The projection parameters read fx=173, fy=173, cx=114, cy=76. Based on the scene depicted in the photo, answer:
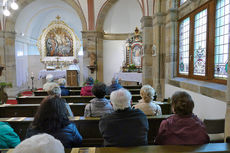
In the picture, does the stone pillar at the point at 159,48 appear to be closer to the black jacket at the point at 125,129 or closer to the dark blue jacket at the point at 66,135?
the black jacket at the point at 125,129

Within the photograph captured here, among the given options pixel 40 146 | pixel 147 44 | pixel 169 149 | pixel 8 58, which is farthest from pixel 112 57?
pixel 40 146

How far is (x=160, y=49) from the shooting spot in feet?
21.4

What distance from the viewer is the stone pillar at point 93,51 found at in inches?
382

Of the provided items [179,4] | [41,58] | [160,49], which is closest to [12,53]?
[41,58]

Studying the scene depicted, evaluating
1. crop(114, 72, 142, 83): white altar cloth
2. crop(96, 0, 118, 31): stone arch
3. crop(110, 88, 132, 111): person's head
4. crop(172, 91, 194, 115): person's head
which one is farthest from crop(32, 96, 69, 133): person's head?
crop(96, 0, 118, 31): stone arch

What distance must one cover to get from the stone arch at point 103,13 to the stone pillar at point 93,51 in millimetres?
397

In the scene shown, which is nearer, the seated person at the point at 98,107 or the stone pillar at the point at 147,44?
the seated person at the point at 98,107

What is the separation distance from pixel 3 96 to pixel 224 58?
5.80 meters

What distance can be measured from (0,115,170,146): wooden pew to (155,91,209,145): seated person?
0.69 metres

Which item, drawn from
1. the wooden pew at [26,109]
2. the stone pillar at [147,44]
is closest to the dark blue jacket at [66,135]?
the wooden pew at [26,109]

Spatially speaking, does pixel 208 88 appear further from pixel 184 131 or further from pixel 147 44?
pixel 147 44

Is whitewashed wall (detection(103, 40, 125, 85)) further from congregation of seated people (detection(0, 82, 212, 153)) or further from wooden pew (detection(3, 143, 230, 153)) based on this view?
wooden pew (detection(3, 143, 230, 153))

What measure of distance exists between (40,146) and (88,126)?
185 centimetres

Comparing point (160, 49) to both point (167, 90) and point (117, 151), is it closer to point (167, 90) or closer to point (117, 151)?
point (167, 90)
